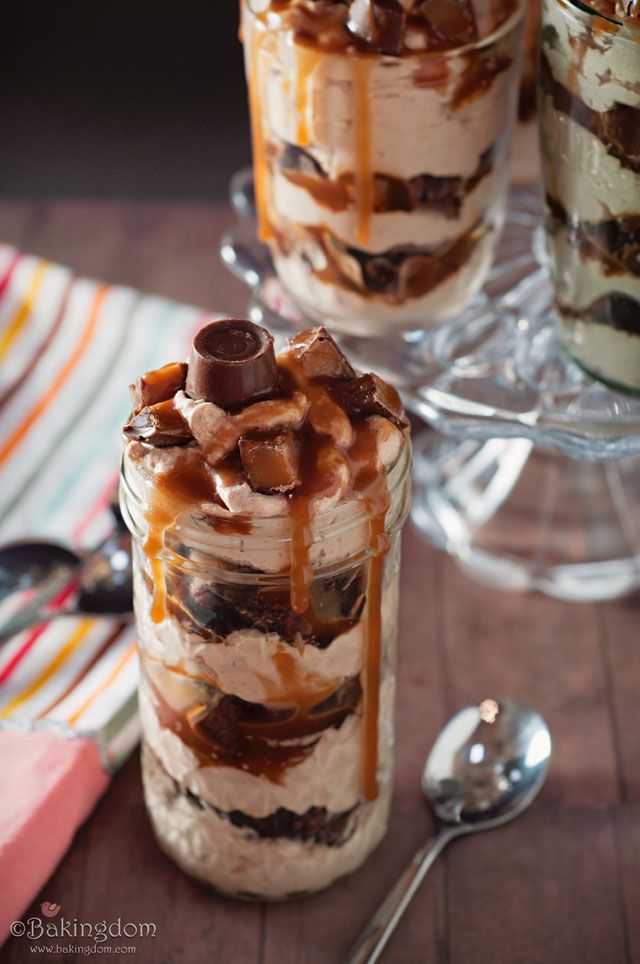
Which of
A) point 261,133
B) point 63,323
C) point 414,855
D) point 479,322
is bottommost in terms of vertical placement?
point 414,855

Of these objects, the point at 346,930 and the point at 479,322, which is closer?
the point at 346,930

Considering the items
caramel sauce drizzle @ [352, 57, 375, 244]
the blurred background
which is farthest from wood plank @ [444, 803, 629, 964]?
the blurred background

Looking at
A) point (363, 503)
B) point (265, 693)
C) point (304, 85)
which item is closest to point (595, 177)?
point (304, 85)

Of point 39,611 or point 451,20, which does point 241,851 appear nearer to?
point 39,611

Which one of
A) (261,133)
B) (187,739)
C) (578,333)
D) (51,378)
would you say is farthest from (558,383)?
(51,378)

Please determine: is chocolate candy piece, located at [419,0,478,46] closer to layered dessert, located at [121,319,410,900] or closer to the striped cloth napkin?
layered dessert, located at [121,319,410,900]

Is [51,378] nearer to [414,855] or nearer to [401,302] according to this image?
[401,302]

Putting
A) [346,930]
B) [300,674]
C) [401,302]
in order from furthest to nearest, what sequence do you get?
[401,302] < [346,930] < [300,674]

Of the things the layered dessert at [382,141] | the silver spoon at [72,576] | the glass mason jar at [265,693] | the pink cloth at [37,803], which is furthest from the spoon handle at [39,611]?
the layered dessert at [382,141]
